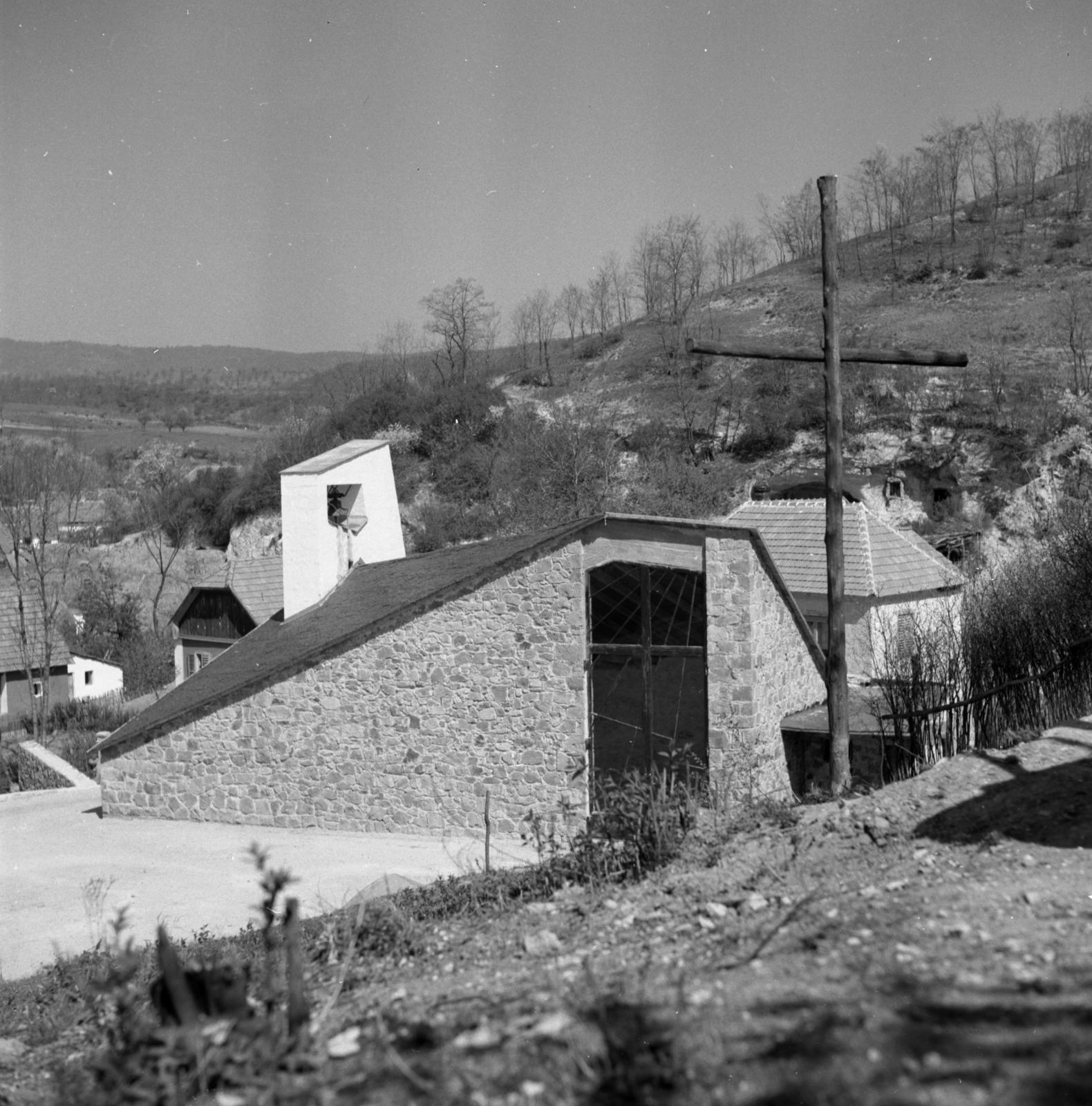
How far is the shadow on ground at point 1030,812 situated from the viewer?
19.2 ft

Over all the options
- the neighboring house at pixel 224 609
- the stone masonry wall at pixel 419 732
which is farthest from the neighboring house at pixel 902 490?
the stone masonry wall at pixel 419 732

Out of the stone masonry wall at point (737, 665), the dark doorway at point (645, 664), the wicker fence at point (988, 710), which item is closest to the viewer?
the wicker fence at point (988, 710)

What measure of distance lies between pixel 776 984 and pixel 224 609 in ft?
77.7

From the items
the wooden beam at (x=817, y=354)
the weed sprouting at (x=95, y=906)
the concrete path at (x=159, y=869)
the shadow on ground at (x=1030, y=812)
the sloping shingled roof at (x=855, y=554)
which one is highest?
Answer: the wooden beam at (x=817, y=354)

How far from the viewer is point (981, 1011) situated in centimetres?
365

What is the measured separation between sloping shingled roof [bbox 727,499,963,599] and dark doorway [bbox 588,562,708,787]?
539 centimetres

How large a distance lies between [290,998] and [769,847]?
3340 mm

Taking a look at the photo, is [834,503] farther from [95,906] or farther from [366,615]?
[95,906]

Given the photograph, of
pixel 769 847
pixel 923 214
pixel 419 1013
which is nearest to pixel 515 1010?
pixel 419 1013

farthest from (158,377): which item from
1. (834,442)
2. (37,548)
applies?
(834,442)

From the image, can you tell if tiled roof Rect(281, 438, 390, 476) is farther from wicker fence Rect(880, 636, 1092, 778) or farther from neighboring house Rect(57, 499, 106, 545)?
neighboring house Rect(57, 499, 106, 545)

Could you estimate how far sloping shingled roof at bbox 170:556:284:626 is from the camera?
83.4 feet

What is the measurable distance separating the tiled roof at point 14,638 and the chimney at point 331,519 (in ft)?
54.9

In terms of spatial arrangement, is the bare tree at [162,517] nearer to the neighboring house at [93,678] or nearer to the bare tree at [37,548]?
the bare tree at [37,548]
